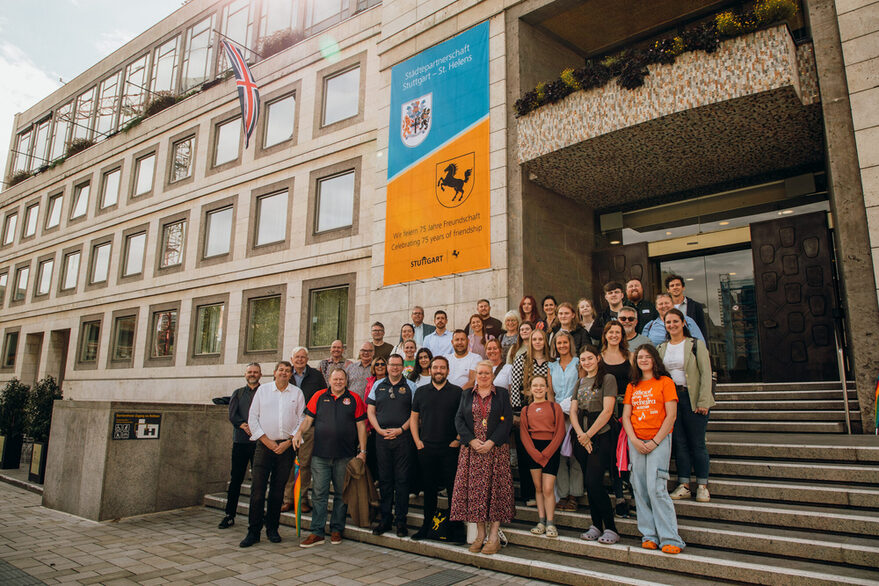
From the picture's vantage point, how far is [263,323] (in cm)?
1814

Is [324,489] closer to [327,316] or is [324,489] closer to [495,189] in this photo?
[495,189]

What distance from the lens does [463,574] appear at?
18.9 feet

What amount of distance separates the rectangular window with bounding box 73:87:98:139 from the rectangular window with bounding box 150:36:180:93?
537 cm

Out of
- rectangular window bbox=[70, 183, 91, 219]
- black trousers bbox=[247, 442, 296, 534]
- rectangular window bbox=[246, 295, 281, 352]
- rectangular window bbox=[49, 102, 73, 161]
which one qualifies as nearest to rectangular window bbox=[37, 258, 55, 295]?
rectangular window bbox=[70, 183, 91, 219]

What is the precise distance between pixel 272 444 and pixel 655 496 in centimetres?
459

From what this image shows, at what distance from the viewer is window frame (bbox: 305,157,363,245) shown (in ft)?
53.1

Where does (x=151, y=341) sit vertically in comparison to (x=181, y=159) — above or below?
below

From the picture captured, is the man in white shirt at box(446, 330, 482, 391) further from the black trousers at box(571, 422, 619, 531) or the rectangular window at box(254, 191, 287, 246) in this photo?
the rectangular window at box(254, 191, 287, 246)

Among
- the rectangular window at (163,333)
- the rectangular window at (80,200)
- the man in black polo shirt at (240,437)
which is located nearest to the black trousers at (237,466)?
the man in black polo shirt at (240,437)

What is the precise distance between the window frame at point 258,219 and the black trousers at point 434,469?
40.9 ft

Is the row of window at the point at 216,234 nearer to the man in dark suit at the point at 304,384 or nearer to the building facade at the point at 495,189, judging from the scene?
the building facade at the point at 495,189

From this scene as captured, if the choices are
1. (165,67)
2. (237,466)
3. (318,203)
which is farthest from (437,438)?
(165,67)

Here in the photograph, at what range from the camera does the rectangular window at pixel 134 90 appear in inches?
1002

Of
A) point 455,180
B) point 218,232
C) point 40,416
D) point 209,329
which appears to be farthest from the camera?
point 218,232
